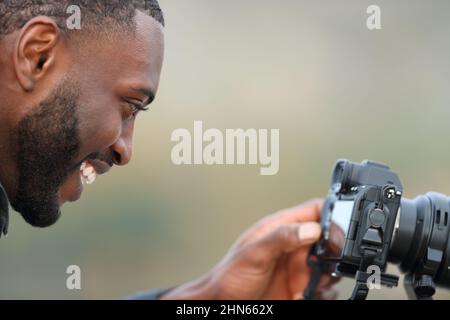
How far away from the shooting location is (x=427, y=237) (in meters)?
1.64

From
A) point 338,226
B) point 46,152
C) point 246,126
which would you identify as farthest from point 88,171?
point 246,126

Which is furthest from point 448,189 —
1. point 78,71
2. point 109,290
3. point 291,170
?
point 78,71

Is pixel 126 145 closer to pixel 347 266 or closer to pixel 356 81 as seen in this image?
pixel 347 266

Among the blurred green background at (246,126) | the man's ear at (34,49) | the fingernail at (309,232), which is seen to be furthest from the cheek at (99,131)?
the blurred green background at (246,126)

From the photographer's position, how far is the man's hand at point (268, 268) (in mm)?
2064

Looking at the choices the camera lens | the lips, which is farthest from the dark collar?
the camera lens

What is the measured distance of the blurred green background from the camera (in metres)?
5.33

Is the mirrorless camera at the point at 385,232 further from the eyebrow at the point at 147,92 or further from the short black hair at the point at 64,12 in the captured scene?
the short black hair at the point at 64,12

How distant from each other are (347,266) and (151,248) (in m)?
4.01

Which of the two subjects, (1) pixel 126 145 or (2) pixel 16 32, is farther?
(1) pixel 126 145

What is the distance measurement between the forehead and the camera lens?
0.56m

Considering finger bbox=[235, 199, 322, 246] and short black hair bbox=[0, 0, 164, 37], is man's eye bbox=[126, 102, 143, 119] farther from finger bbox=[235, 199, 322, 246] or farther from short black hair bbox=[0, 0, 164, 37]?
finger bbox=[235, 199, 322, 246]

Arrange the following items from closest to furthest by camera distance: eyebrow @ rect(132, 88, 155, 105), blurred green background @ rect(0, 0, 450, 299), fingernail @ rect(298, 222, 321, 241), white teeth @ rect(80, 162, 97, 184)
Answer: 1. eyebrow @ rect(132, 88, 155, 105)
2. white teeth @ rect(80, 162, 97, 184)
3. fingernail @ rect(298, 222, 321, 241)
4. blurred green background @ rect(0, 0, 450, 299)

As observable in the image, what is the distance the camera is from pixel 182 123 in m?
5.45
